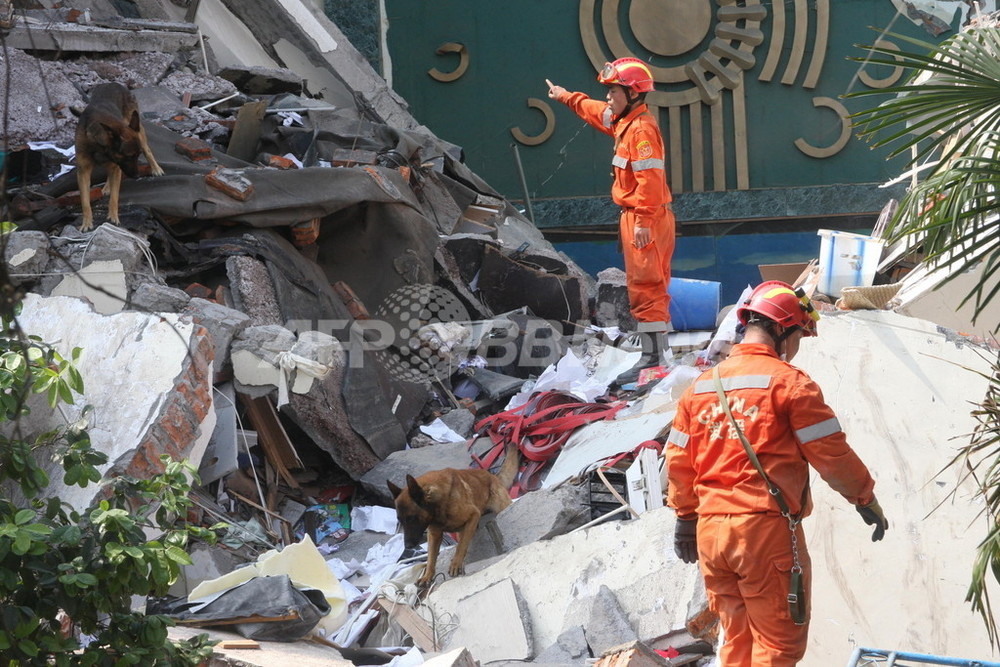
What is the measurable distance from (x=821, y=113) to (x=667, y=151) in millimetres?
1634

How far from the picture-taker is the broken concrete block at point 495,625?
481 centimetres

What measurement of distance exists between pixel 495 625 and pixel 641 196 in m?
3.15

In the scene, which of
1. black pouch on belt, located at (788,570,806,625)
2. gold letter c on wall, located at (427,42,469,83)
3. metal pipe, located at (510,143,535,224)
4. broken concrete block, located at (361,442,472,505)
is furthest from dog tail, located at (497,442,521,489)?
gold letter c on wall, located at (427,42,469,83)

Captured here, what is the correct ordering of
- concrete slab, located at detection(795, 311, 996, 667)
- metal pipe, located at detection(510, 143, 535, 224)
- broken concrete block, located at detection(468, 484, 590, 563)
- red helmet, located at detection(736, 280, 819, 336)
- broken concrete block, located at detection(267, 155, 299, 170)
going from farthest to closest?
1. metal pipe, located at detection(510, 143, 535, 224)
2. broken concrete block, located at detection(267, 155, 299, 170)
3. broken concrete block, located at detection(468, 484, 590, 563)
4. concrete slab, located at detection(795, 311, 996, 667)
5. red helmet, located at detection(736, 280, 819, 336)

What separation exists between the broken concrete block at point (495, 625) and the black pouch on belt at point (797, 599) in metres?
1.51

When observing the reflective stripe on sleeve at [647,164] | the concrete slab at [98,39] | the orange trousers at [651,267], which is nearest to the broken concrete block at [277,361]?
the orange trousers at [651,267]

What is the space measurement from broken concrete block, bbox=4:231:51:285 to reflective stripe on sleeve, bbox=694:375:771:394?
359 cm

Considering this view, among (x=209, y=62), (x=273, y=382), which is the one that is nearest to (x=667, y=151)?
(x=209, y=62)

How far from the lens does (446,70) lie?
12.3 m

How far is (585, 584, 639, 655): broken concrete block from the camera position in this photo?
4539mm

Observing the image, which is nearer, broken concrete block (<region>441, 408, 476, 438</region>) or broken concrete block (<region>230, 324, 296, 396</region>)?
broken concrete block (<region>230, 324, 296, 396</region>)

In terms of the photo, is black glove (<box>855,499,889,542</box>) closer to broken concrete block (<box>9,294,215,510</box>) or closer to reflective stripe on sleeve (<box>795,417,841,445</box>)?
reflective stripe on sleeve (<box>795,417,841,445</box>)

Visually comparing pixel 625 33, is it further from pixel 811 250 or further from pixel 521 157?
pixel 811 250

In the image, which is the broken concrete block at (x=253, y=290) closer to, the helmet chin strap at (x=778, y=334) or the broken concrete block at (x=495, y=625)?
the broken concrete block at (x=495, y=625)
